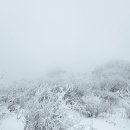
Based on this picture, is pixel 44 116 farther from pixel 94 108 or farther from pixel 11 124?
pixel 94 108

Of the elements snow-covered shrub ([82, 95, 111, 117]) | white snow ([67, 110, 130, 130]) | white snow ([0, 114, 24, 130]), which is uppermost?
snow-covered shrub ([82, 95, 111, 117])

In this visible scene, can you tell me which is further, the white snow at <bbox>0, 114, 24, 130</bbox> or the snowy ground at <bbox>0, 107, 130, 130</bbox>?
the snowy ground at <bbox>0, 107, 130, 130</bbox>

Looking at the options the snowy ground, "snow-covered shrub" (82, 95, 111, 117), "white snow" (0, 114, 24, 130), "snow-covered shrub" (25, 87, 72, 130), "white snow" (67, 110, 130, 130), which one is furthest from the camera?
"snow-covered shrub" (82, 95, 111, 117)

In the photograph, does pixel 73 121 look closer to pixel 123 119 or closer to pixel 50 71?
pixel 123 119

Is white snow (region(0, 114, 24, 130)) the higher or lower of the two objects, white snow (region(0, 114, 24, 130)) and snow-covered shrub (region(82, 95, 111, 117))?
the lower

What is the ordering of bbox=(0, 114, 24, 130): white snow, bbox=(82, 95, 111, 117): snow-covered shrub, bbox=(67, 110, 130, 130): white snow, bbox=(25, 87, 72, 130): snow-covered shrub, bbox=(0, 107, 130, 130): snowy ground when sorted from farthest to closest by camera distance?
bbox=(82, 95, 111, 117): snow-covered shrub, bbox=(67, 110, 130, 130): white snow, bbox=(0, 107, 130, 130): snowy ground, bbox=(0, 114, 24, 130): white snow, bbox=(25, 87, 72, 130): snow-covered shrub

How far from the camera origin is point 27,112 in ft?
14.9

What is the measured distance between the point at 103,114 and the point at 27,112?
13.1 feet

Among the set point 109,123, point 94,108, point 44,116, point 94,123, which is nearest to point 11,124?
point 44,116

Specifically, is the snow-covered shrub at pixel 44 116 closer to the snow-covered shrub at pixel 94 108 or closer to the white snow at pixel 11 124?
the white snow at pixel 11 124

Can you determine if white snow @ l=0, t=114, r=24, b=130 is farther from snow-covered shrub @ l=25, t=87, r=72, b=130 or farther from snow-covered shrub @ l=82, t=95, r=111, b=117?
snow-covered shrub @ l=82, t=95, r=111, b=117

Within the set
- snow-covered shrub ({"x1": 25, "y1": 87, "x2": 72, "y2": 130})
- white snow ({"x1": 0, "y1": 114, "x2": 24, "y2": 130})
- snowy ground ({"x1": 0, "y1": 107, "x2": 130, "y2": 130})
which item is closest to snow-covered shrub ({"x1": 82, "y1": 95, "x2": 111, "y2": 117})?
snowy ground ({"x1": 0, "y1": 107, "x2": 130, "y2": 130})

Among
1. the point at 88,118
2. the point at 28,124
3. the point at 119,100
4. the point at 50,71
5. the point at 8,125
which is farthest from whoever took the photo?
the point at 50,71

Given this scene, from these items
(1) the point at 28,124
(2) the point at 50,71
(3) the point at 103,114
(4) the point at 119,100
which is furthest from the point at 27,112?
(2) the point at 50,71
